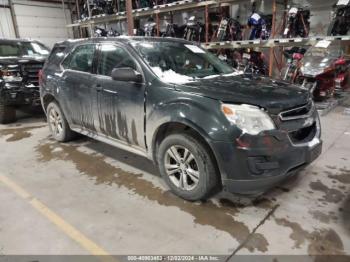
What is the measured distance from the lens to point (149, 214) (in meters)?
2.42

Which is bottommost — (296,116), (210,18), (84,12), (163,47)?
(296,116)

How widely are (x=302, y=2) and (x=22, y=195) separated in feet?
26.8

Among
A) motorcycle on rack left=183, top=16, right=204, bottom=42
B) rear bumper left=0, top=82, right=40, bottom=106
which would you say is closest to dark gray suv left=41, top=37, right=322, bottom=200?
rear bumper left=0, top=82, right=40, bottom=106

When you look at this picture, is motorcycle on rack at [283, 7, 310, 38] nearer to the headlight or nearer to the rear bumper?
the headlight

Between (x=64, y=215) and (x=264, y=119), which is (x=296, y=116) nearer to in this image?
(x=264, y=119)

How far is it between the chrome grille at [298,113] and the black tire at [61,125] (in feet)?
10.2

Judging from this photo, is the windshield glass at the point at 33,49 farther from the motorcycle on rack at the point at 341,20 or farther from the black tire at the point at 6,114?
the motorcycle on rack at the point at 341,20

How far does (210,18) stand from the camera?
29.1 feet

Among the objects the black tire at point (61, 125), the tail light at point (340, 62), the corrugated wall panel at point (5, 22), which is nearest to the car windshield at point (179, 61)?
the black tire at point (61, 125)

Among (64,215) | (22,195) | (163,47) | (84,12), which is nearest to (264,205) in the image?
(64,215)

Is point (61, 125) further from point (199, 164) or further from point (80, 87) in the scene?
point (199, 164)

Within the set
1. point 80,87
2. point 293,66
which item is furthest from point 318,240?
point 293,66

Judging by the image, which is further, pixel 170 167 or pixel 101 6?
pixel 101 6

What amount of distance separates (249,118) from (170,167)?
3.01 ft
